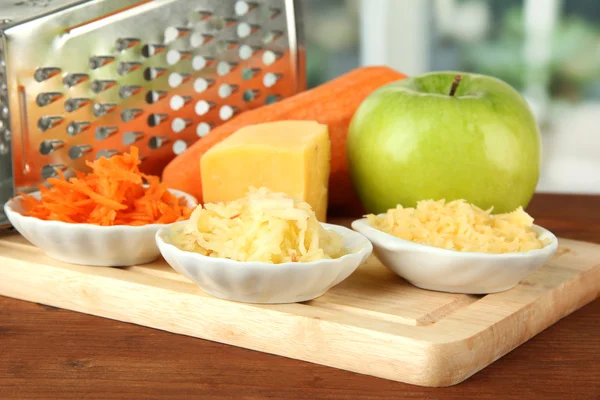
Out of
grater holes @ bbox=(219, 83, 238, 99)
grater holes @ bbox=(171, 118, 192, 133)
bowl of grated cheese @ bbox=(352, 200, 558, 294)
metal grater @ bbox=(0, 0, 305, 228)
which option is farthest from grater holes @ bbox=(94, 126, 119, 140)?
bowl of grated cheese @ bbox=(352, 200, 558, 294)

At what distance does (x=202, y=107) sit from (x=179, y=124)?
0.05m

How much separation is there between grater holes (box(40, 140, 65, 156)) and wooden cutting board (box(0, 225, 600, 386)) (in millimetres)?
166

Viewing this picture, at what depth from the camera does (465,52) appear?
2729mm

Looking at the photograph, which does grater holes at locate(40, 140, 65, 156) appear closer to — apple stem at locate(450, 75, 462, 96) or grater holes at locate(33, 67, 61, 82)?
grater holes at locate(33, 67, 61, 82)

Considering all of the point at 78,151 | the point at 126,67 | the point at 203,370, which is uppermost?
the point at 126,67

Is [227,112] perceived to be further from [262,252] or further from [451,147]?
[262,252]

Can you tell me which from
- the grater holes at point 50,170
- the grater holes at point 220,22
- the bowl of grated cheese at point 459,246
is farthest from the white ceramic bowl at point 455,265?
the grater holes at point 220,22

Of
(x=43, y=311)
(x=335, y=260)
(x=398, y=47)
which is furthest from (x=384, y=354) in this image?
(x=398, y=47)

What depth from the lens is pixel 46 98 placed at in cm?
112

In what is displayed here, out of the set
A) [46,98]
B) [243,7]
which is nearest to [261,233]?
[46,98]

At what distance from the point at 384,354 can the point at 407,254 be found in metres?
0.15

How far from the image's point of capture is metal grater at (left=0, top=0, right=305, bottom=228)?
109 cm

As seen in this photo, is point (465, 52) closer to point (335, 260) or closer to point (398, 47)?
point (398, 47)

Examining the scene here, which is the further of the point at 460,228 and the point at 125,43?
the point at 125,43
